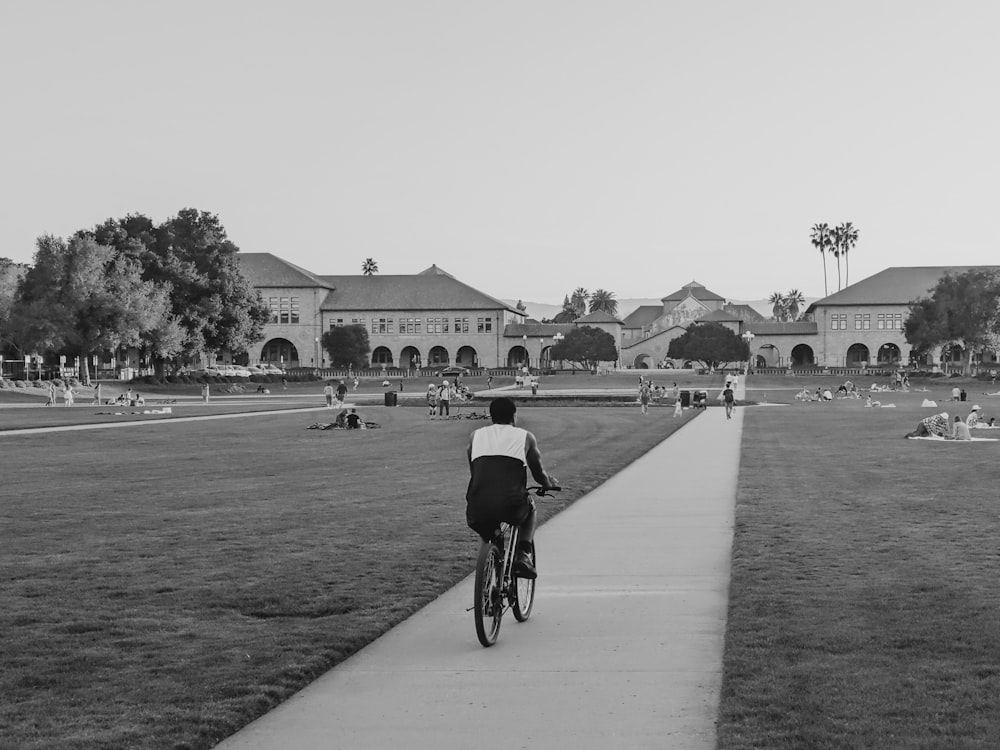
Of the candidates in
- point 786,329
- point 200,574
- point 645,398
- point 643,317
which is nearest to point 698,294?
point 643,317

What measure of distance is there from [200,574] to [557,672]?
15.2 ft

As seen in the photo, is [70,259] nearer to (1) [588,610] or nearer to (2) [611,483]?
(2) [611,483]

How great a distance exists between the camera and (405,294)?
12075 cm

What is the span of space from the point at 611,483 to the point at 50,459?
12396 mm

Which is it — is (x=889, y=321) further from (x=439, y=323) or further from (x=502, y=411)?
(x=502, y=411)

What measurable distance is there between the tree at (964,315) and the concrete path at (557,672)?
8421cm

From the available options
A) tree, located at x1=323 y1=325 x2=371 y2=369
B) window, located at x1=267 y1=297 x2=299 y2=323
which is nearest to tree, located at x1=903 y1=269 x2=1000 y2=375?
tree, located at x1=323 y1=325 x2=371 y2=369

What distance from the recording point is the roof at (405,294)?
119188mm

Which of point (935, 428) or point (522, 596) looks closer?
point (522, 596)

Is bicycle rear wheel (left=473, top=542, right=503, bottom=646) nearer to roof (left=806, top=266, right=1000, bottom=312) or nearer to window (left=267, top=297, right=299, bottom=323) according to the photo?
window (left=267, top=297, right=299, bottom=323)

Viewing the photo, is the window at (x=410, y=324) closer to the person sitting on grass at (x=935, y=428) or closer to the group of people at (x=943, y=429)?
the group of people at (x=943, y=429)

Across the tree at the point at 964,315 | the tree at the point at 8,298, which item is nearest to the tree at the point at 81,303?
the tree at the point at 8,298

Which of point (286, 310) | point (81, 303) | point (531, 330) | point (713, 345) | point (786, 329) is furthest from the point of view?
point (786, 329)

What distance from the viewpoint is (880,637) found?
25.2ft
